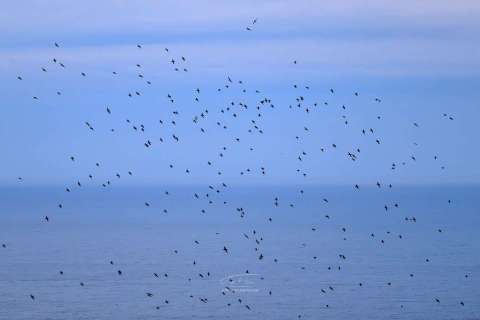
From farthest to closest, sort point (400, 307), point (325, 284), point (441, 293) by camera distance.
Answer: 1. point (325, 284)
2. point (441, 293)
3. point (400, 307)

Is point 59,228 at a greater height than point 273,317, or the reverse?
point 59,228

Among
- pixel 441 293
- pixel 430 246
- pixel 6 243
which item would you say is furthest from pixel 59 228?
pixel 441 293

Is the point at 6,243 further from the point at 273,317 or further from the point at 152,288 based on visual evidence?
the point at 273,317

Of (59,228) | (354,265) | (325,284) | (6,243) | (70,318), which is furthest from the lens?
(59,228)

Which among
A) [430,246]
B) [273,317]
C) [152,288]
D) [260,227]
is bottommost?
[273,317]

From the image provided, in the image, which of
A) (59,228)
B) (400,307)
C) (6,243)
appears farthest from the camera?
(59,228)

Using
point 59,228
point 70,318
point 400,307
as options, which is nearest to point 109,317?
point 70,318

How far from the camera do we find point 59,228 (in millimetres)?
178250

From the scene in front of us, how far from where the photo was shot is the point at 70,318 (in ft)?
267

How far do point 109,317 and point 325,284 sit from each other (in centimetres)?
2579

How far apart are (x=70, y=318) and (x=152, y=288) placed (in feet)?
50.4

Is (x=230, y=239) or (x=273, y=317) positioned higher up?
(x=230, y=239)

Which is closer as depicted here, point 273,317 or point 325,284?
point 273,317

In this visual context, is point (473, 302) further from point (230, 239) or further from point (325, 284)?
point (230, 239)
